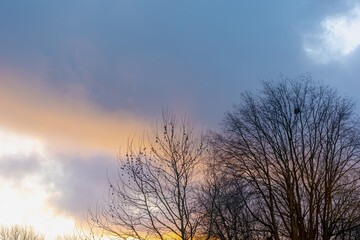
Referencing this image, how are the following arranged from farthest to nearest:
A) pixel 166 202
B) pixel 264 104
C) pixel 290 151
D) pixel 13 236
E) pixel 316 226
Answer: pixel 13 236
pixel 264 104
pixel 290 151
pixel 316 226
pixel 166 202

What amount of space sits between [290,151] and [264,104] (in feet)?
9.41

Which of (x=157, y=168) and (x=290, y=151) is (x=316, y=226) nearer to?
(x=290, y=151)

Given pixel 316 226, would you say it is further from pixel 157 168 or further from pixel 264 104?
pixel 157 168

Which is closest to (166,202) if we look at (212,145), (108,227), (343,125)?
(108,227)

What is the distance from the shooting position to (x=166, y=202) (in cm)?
1023

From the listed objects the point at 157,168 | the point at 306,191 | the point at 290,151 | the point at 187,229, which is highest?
the point at 290,151

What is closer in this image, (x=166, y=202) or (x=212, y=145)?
(x=166, y=202)

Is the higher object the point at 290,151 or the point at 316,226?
the point at 290,151

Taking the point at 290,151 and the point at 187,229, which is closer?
the point at 187,229

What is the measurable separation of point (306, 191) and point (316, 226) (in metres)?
1.68

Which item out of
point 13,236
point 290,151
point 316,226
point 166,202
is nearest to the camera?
point 166,202

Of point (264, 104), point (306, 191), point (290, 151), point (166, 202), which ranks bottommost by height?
point (166, 202)

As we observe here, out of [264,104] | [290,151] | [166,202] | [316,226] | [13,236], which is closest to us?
[166,202]

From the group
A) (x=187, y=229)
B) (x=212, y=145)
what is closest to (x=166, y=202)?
(x=187, y=229)
